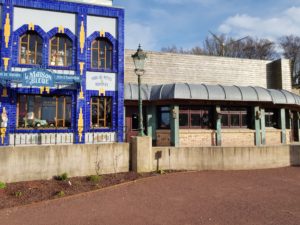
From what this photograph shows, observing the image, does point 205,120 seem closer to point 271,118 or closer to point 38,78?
point 271,118

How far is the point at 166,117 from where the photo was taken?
1672 centimetres

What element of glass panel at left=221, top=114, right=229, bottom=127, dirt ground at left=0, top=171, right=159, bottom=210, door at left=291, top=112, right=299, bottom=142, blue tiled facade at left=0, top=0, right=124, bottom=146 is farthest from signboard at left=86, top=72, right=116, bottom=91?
door at left=291, top=112, right=299, bottom=142

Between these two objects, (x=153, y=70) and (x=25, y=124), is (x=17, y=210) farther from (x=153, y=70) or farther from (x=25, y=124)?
(x=153, y=70)

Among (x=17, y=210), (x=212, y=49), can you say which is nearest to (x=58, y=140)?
(x=17, y=210)

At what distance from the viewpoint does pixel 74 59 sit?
13.9 m

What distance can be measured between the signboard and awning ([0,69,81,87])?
73cm

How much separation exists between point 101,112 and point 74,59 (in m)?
2.99

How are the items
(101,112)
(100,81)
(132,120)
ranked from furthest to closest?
(132,120) → (101,112) → (100,81)

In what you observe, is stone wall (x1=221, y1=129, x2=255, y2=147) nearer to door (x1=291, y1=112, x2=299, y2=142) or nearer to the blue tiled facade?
door (x1=291, y1=112, x2=299, y2=142)

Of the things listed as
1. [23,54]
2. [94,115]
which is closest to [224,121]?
[94,115]

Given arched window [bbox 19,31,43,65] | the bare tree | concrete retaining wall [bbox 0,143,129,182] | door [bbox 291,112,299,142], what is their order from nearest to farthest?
concrete retaining wall [bbox 0,143,129,182] → arched window [bbox 19,31,43,65] → door [bbox 291,112,299,142] → the bare tree

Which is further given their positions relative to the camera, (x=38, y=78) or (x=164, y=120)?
(x=164, y=120)

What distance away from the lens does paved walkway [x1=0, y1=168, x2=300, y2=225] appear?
7.24 meters

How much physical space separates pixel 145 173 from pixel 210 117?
21.5 ft
